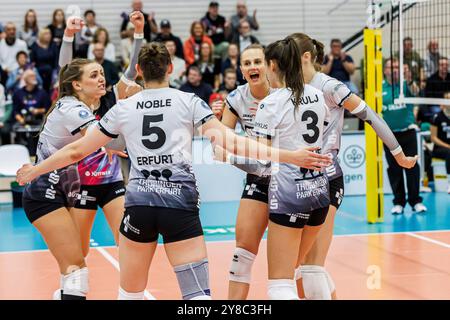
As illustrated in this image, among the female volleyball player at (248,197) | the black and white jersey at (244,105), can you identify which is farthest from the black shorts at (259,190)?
the black and white jersey at (244,105)

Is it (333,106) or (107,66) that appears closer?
(333,106)

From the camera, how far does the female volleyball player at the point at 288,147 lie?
17.8 ft

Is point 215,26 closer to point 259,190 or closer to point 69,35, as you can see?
Result: point 69,35

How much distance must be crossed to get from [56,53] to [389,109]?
7721 mm

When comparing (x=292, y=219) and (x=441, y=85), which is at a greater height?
(x=441, y=85)

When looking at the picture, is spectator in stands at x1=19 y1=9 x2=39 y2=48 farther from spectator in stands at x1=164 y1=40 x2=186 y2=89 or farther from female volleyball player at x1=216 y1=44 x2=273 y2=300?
female volleyball player at x1=216 y1=44 x2=273 y2=300

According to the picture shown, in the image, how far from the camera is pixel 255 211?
6.21 m

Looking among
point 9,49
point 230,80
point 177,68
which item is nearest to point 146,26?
point 177,68

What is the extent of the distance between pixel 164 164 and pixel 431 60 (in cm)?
1258

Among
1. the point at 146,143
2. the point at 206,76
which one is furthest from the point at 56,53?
the point at 146,143

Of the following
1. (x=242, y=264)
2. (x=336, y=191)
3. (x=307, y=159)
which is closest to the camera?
(x=307, y=159)

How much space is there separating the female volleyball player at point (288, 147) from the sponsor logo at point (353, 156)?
8.81 metres

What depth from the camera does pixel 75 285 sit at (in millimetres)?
6188

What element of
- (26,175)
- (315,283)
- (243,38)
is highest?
(243,38)
